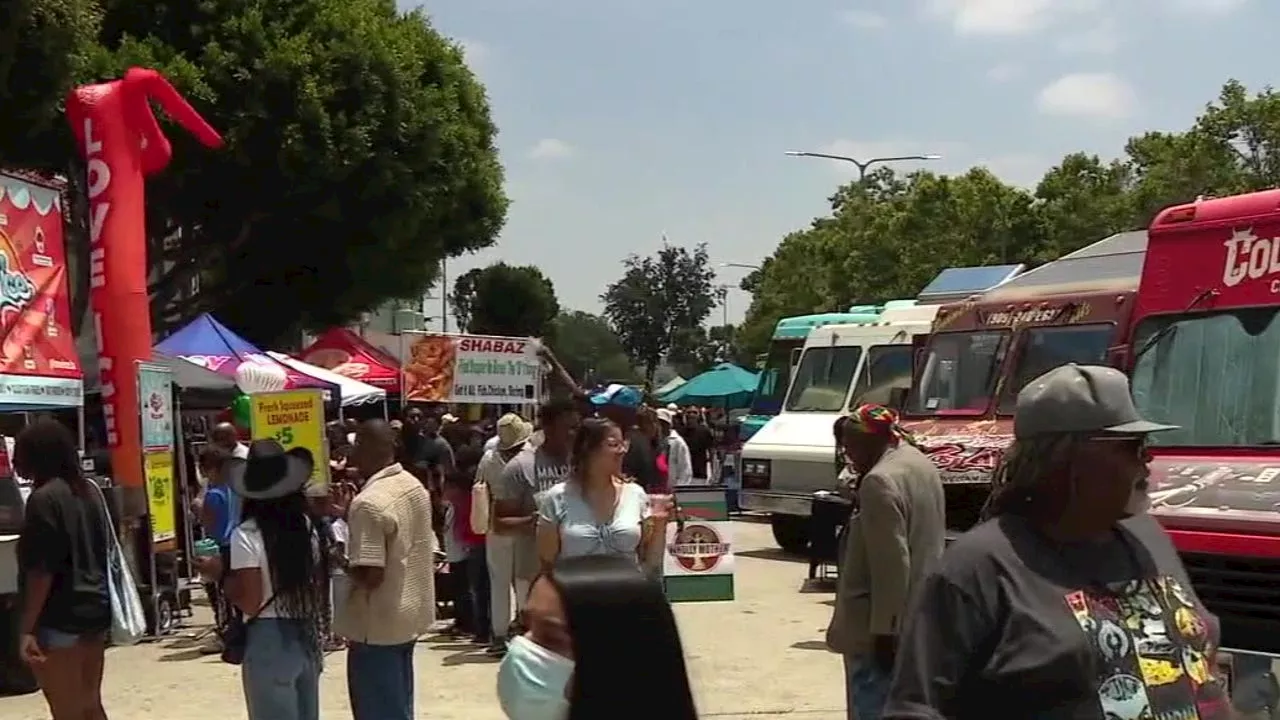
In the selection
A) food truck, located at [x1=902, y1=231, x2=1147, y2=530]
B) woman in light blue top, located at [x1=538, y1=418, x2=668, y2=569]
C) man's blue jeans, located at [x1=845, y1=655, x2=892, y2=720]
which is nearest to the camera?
man's blue jeans, located at [x1=845, y1=655, x2=892, y2=720]

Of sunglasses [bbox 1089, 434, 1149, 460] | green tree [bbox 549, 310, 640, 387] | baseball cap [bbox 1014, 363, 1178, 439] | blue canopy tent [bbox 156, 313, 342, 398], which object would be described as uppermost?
green tree [bbox 549, 310, 640, 387]

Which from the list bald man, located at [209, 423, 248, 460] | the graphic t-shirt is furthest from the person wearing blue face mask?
bald man, located at [209, 423, 248, 460]

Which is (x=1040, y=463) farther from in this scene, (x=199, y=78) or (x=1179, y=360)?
(x=199, y=78)

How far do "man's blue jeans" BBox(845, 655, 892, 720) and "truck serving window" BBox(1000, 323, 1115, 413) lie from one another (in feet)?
21.2

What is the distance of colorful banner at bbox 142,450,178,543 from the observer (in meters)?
11.2

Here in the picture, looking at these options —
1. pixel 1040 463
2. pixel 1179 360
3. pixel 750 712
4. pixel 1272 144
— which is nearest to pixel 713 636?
pixel 750 712

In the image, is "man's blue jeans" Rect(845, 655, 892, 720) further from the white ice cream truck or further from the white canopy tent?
the white canopy tent

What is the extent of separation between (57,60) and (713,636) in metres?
8.81

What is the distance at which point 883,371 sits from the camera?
1661cm

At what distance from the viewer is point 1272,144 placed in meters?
25.9

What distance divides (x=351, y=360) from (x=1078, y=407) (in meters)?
20.2

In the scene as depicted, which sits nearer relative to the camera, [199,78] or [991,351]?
[991,351]

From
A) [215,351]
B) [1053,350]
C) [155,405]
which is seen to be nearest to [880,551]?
[1053,350]

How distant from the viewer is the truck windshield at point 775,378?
63.1ft
